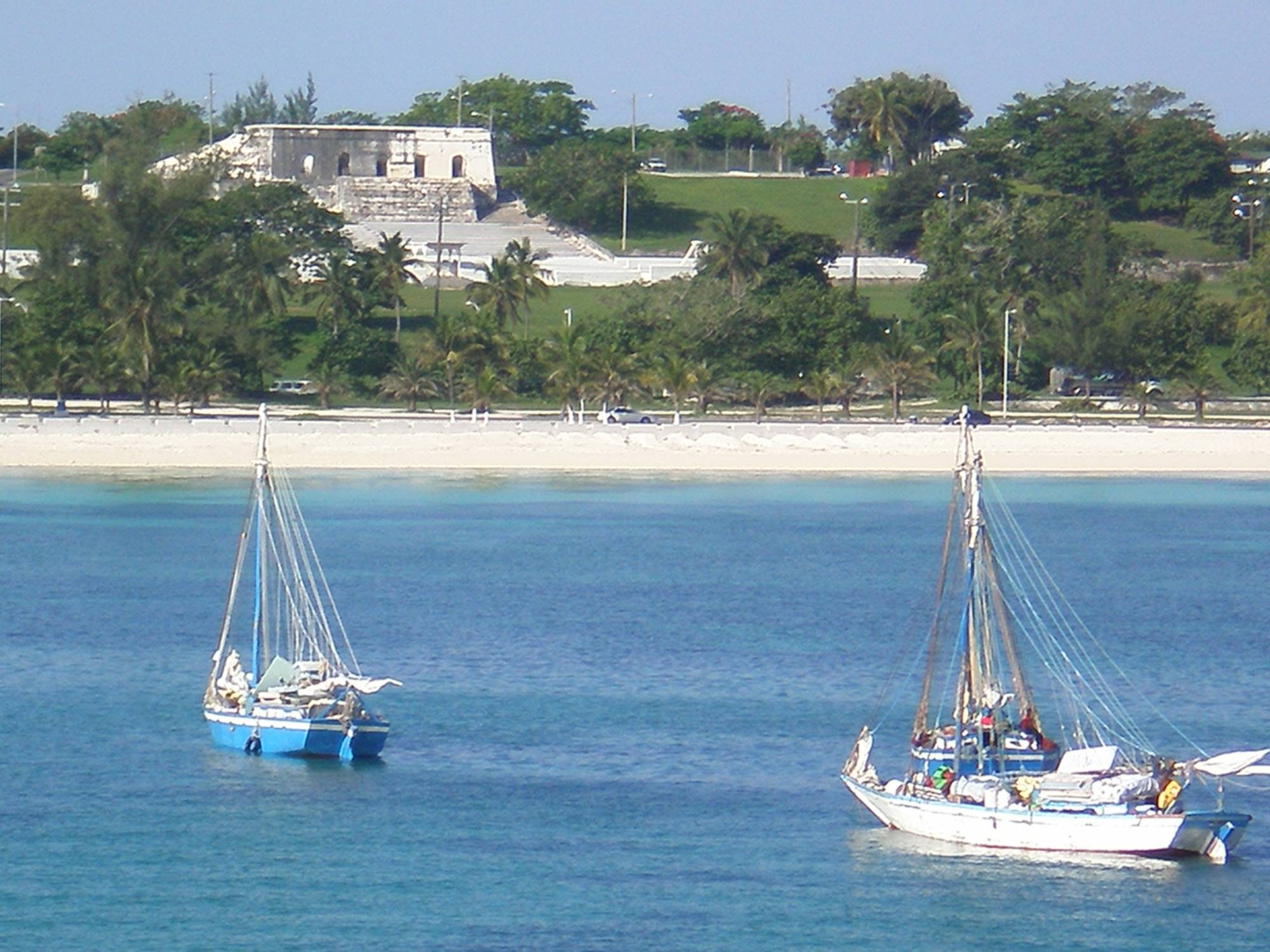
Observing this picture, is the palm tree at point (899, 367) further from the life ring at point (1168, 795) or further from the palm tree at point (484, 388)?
the life ring at point (1168, 795)

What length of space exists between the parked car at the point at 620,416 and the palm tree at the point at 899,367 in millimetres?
8971

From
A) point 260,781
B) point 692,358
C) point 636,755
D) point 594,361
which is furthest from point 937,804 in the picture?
point 692,358

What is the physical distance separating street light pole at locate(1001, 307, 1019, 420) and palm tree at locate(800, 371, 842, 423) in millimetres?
6067

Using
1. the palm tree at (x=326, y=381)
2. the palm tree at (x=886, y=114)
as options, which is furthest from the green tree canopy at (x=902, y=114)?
the palm tree at (x=326, y=381)

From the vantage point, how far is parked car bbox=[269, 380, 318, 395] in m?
83.5

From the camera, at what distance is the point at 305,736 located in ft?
103

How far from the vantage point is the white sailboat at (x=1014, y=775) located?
2589 cm

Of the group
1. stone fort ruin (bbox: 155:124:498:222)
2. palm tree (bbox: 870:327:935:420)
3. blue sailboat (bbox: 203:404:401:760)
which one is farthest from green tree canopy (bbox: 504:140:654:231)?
blue sailboat (bbox: 203:404:401:760)

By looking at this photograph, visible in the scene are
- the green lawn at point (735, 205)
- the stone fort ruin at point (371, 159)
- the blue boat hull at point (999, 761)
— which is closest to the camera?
the blue boat hull at point (999, 761)

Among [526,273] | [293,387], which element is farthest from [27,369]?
[526,273]

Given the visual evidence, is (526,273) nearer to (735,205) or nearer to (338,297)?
(338,297)

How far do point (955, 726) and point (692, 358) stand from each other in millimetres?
56984

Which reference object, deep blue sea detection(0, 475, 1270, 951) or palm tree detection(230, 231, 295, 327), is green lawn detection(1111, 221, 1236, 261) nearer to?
palm tree detection(230, 231, 295, 327)

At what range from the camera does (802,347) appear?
3430 inches
